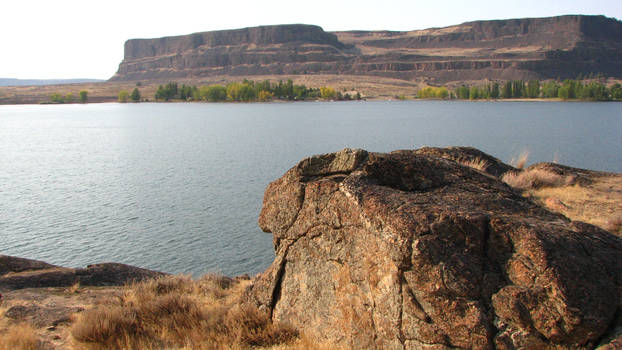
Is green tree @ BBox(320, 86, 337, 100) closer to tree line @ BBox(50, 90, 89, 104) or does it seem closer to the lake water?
the lake water

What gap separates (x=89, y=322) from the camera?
6562 mm

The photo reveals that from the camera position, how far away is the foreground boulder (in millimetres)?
4547

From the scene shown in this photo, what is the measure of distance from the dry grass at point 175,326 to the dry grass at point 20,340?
0.50 m

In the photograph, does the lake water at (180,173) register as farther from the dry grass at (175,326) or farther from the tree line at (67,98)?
the tree line at (67,98)

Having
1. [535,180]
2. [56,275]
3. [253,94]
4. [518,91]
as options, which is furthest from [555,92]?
[56,275]

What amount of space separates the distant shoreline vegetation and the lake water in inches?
2622

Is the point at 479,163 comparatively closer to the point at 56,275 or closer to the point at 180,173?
the point at 56,275

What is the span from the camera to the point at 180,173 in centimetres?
3086

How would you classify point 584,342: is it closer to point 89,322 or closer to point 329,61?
point 89,322

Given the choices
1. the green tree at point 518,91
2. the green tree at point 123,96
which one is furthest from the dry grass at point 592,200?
the green tree at point 123,96

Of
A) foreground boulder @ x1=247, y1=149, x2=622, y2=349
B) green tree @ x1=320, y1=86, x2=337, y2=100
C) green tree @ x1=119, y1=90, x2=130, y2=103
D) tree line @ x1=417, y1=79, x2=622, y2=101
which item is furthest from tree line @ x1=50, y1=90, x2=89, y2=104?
foreground boulder @ x1=247, y1=149, x2=622, y2=349

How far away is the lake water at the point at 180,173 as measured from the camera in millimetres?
17547

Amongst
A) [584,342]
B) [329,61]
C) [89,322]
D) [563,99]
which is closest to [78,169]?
[89,322]

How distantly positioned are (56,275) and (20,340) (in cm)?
522
